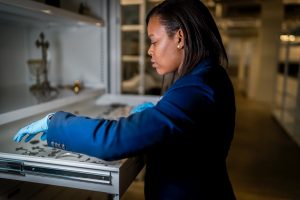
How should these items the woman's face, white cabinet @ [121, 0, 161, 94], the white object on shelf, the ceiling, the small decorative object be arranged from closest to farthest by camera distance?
the woman's face, the white object on shelf, the small decorative object, white cabinet @ [121, 0, 161, 94], the ceiling

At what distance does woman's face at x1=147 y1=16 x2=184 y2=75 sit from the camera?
72cm

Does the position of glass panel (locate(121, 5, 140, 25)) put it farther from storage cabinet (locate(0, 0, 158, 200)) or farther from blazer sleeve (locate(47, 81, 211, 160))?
blazer sleeve (locate(47, 81, 211, 160))

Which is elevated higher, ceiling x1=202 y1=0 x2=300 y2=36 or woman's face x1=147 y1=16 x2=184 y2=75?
ceiling x1=202 y1=0 x2=300 y2=36

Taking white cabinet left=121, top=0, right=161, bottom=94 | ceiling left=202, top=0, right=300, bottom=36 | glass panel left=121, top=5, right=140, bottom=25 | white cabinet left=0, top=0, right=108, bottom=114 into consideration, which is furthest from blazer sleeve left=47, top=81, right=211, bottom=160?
ceiling left=202, top=0, right=300, bottom=36

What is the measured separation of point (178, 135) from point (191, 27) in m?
0.28

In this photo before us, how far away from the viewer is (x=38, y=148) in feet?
3.20

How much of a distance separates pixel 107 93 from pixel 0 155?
1.13 meters

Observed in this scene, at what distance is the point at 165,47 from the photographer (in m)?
0.74

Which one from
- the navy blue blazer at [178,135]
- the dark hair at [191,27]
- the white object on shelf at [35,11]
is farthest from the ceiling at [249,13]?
the navy blue blazer at [178,135]

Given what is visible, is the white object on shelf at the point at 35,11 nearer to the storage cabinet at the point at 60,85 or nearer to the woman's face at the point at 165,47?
the storage cabinet at the point at 60,85

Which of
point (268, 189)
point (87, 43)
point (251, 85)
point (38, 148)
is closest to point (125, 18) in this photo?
point (87, 43)

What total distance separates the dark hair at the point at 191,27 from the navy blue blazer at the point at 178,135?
0.03 meters

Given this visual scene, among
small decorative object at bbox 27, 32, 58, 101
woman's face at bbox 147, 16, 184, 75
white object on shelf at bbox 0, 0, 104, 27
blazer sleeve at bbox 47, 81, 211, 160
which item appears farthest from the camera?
small decorative object at bbox 27, 32, 58, 101

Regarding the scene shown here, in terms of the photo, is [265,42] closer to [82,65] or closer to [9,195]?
[82,65]
